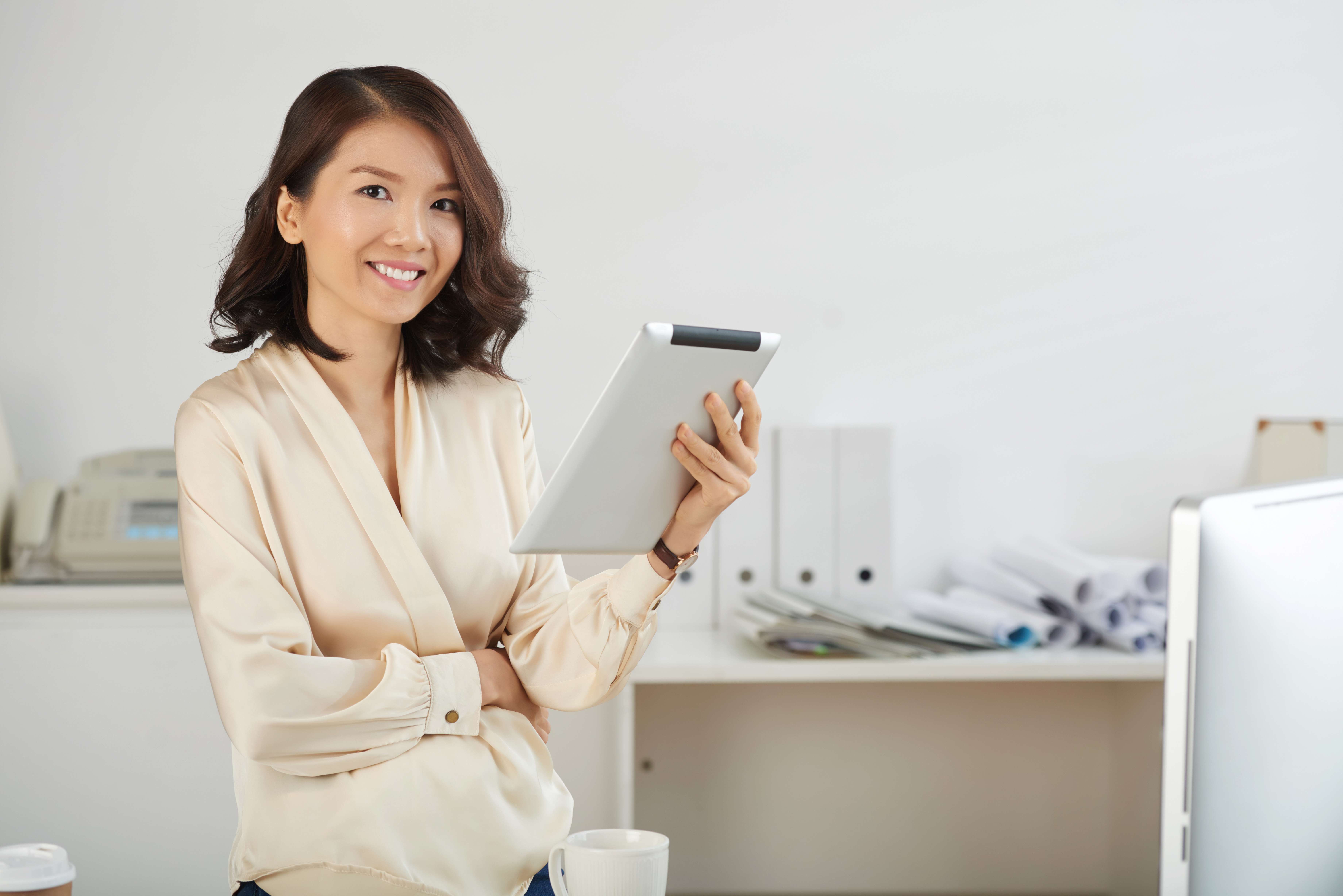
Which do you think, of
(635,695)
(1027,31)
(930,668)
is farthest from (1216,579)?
(1027,31)

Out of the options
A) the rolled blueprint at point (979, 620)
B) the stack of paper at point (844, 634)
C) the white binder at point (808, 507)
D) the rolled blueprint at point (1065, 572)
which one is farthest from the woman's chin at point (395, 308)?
the rolled blueprint at point (1065, 572)

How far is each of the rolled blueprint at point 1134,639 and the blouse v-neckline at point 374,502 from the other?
1.48 m

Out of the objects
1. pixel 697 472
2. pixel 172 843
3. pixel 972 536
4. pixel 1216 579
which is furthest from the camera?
pixel 972 536

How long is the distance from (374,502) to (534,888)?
47 centimetres

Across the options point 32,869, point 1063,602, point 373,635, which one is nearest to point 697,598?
point 1063,602

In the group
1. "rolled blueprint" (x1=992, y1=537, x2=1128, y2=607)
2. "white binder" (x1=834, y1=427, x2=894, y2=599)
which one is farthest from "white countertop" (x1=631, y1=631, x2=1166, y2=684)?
"white binder" (x1=834, y1=427, x2=894, y2=599)

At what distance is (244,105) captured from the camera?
2.46 meters

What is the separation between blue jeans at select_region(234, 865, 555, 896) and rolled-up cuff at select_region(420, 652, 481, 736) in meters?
0.18

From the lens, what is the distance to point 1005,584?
234cm

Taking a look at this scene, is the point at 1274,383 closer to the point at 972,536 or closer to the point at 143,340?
the point at 972,536

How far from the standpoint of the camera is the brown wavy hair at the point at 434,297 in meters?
1.18

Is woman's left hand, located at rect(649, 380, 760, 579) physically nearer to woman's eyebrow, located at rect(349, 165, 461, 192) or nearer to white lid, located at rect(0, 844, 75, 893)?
woman's eyebrow, located at rect(349, 165, 461, 192)

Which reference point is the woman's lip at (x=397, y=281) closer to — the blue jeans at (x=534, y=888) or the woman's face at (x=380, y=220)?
the woman's face at (x=380, y=220)

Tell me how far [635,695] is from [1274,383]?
5.77ft
